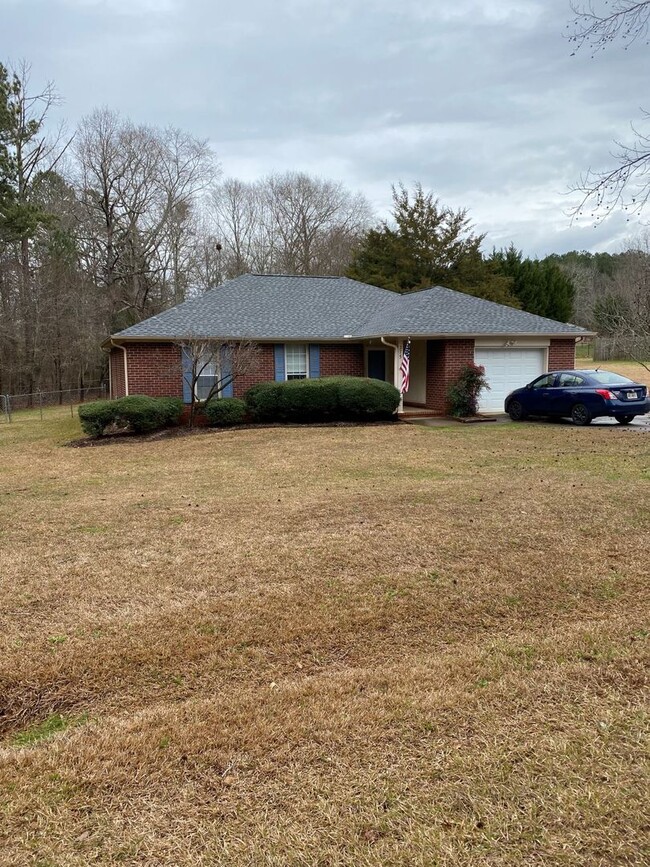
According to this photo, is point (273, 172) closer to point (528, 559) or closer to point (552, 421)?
point (552, 421)

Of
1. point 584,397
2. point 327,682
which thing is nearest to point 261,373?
point 584,397

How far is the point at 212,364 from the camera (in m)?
16.8

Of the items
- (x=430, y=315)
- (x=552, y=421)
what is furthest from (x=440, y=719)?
(x=430, y=315)

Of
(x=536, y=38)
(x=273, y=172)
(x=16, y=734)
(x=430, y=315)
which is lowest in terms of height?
(x=16, y=734)

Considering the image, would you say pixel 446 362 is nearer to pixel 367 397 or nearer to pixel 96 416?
pixel 367 397

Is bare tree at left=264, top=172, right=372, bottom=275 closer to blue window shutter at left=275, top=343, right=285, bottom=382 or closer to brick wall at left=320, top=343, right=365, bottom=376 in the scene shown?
brick wall at left=320, top=343, right=365, bottom=376

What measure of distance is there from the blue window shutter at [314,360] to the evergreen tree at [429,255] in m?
14.5

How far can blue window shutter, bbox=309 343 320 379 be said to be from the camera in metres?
18.2

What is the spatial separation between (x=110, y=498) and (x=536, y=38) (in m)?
7.38

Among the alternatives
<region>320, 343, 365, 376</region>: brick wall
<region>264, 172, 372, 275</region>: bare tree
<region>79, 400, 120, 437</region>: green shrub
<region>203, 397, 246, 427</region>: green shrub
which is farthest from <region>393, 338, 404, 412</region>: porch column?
<region>264, 172, 372, 275</region>: bare tree

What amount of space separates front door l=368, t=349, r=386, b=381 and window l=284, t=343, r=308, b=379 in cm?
214

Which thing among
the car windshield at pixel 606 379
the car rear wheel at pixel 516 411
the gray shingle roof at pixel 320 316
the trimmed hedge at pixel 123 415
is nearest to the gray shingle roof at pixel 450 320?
the gray shingle roof at pixel 320 316

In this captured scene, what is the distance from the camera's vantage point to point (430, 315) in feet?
59.1

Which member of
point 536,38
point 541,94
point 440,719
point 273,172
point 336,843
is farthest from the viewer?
point 273,172
